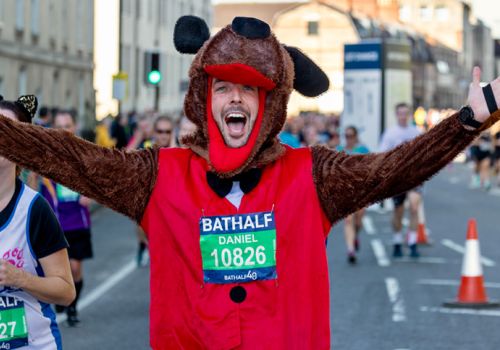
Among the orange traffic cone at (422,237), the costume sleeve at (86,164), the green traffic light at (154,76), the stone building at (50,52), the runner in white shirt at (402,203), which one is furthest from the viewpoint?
the stone building at (50,52)

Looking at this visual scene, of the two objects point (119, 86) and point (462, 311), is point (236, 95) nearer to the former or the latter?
point (462, 311)

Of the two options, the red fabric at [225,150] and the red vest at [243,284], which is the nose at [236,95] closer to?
the red fabric at [225,150]

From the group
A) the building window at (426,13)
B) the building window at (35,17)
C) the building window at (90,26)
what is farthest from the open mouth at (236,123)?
the building window at (426,13)

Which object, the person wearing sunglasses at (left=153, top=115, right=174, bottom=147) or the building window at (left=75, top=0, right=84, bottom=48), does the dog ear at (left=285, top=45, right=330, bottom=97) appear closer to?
the person wearing sunglasses at (left=153, top=115, right=174, bottom=147)

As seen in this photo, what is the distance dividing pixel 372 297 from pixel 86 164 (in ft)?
30.7

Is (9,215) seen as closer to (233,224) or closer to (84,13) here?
(233,224)

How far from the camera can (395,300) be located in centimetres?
1376

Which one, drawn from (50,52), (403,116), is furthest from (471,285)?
(50,52)

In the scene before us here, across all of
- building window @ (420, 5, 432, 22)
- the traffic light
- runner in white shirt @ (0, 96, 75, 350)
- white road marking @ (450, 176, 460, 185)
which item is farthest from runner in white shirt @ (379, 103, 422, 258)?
building window @ (420, 5, 432, 22)

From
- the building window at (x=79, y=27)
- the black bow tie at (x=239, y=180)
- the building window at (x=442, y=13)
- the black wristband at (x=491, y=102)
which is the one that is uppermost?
the building window at (x=442, y=13)

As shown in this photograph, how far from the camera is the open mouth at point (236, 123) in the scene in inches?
189

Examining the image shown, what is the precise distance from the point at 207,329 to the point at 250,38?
1006 millimetres

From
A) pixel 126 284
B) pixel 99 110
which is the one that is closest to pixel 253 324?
pixel 126 284

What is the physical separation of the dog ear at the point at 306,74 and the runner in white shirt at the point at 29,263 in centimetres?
112
